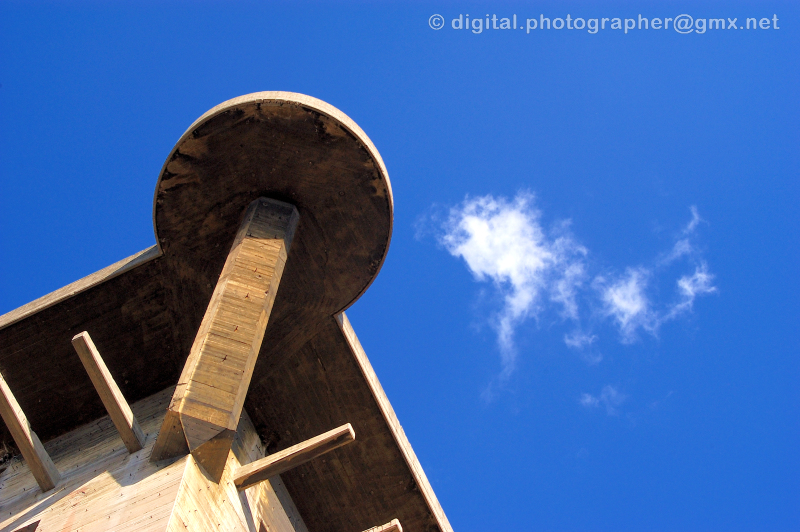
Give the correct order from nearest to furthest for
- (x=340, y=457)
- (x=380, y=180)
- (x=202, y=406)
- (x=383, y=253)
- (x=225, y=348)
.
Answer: (x=202, y=406), (x=225, y=348), (x=380, y=180), (x=383, y=253), (x=340, y=457)

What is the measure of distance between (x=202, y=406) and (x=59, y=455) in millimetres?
5052

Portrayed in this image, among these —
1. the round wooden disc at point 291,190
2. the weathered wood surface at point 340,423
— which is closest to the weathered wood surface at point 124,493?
the weathered wood surface at point 340,423

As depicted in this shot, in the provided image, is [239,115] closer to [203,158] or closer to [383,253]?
[203,158]

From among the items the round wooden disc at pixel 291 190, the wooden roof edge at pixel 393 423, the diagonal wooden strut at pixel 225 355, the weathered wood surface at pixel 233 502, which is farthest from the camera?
the wooden roof edge at pixel 393 423

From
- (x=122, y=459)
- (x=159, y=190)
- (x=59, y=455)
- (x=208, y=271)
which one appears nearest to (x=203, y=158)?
(x=159, y=190)

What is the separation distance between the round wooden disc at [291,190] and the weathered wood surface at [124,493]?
2901 millimetres

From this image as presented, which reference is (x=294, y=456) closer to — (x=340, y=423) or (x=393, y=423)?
(x=340, y=423)

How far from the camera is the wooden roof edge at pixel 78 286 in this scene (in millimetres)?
10367

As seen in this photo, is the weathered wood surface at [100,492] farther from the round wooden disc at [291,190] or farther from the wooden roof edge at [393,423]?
the wooden roof edge at [393,423]

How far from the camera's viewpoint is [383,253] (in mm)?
11391

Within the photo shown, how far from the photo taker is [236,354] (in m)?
8.41

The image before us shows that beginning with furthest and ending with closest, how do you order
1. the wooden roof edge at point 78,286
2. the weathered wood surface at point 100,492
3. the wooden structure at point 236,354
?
the wooden roof edge at point 78,286 → the wooden structure at point 236,354 → the weathered wood surface at point 100,492

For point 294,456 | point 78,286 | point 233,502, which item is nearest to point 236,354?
point 294,456

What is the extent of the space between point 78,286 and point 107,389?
3307 mm
